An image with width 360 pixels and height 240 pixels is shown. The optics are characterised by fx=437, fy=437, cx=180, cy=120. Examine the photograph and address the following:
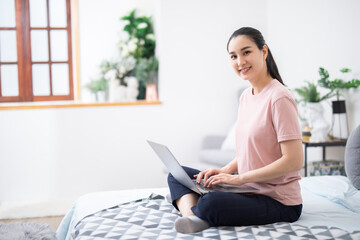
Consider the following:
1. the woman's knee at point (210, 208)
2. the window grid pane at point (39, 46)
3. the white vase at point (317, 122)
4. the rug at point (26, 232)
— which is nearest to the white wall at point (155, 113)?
the window grid pane at point (39, 46)

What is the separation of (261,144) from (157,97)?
238 centimetres

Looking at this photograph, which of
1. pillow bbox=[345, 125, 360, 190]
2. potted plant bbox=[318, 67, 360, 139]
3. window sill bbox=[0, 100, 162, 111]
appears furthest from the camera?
window sill bbox=[0, 100, 162, 111]

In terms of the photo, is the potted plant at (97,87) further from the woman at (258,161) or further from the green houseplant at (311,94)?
the woman at (258,161)

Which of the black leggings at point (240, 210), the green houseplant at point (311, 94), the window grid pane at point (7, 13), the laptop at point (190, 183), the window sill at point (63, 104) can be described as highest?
the window grid pane at point (7, 13)

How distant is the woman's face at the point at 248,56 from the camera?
169 cm

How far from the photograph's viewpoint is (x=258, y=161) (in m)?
1.68

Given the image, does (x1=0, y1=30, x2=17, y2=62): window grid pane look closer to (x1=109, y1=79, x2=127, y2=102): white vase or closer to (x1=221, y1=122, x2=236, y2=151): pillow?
(x1=109, y1=79, x2=127, y2=102): white vase

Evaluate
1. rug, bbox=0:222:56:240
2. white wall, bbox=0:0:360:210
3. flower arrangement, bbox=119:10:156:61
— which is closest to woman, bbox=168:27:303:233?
rug, bbox=0:222:56:240

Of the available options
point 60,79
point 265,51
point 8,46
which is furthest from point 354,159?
point 8,46

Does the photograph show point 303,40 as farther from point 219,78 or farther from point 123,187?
point 123,187

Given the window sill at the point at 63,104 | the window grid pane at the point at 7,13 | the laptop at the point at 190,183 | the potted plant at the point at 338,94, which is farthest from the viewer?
the window grid pane at the point at 7,13

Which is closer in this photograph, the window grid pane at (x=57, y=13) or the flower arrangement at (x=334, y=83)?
the flower arrangement at (x=334, y=83)

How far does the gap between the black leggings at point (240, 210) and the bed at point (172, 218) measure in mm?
30

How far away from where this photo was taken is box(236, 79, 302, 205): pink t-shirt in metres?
1.59
